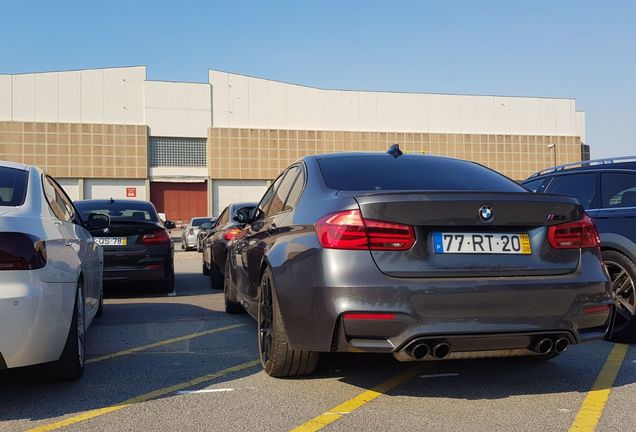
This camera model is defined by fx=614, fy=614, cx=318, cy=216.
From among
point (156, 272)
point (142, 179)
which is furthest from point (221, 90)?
point (156, 272)

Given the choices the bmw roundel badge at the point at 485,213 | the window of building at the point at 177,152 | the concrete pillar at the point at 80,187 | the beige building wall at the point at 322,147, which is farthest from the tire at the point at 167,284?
the concrete pillar at the point at 80,187

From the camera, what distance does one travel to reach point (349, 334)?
3.27m

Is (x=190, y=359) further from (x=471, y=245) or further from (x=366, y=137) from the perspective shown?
(x=366, y=137)

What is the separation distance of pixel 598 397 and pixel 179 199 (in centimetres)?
4165

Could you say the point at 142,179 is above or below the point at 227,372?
above

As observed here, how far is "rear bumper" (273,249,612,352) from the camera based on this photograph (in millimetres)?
3230

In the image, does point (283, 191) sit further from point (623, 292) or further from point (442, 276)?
point (623, 292)

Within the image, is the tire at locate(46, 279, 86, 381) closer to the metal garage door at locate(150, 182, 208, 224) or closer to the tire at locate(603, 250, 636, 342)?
the tire at locate(603, 250, 636, 342)

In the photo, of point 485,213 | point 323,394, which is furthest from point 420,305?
point 323,394

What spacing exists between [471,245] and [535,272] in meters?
0.40

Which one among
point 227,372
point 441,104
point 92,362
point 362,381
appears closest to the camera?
point 362,381

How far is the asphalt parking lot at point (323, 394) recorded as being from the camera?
326 centimetres

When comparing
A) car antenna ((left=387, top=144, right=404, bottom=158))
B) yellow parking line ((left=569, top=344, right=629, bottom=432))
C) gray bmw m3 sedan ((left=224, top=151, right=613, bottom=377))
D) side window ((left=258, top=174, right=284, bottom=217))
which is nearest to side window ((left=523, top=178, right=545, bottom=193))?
yellow parking line ((left=569, top=344, right=629, bottom=432))

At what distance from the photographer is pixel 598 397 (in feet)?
12.1
